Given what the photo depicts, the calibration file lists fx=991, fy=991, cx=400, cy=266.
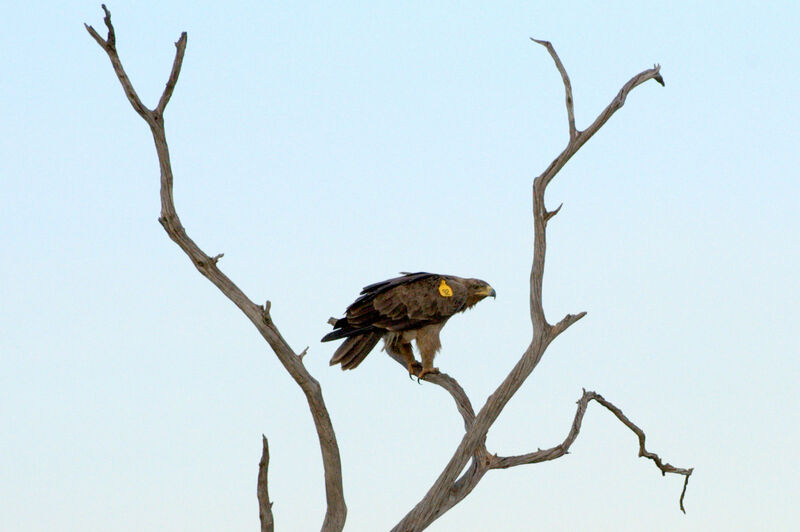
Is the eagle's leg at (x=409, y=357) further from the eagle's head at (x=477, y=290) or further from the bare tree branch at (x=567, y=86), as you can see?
the bare tree branch at (x=567, y=86)

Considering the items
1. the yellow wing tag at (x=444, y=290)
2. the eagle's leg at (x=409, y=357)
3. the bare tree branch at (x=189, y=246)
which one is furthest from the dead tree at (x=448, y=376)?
the yellow wing tag at (x=444, y=290)

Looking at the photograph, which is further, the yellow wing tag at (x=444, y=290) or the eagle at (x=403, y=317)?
the yellow wing tag at (x=444, y=290)

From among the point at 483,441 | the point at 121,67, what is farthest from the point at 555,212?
the point at 121,67

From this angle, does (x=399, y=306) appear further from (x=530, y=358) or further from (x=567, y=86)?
(x=567, y=86)

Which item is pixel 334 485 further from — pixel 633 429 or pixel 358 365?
pixel 633 429

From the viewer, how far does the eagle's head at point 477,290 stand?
31.8 feet

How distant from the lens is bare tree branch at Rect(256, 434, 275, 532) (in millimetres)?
6859

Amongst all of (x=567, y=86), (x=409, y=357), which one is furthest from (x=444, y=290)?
(x=567, y=86)

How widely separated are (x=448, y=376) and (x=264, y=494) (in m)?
2.45

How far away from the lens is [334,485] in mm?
7426

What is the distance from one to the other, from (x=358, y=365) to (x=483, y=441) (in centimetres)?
144

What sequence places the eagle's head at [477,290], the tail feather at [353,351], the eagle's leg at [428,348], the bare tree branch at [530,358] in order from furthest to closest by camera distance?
A: 1. the eagle's head at [477,290]
2. the eagle's leg at [428,348]
3. the tail feather at [353,351]
4. the bare tree branch at [530,358]

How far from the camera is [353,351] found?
8.80 metres

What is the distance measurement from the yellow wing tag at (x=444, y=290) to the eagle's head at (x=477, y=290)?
1.17 feet
